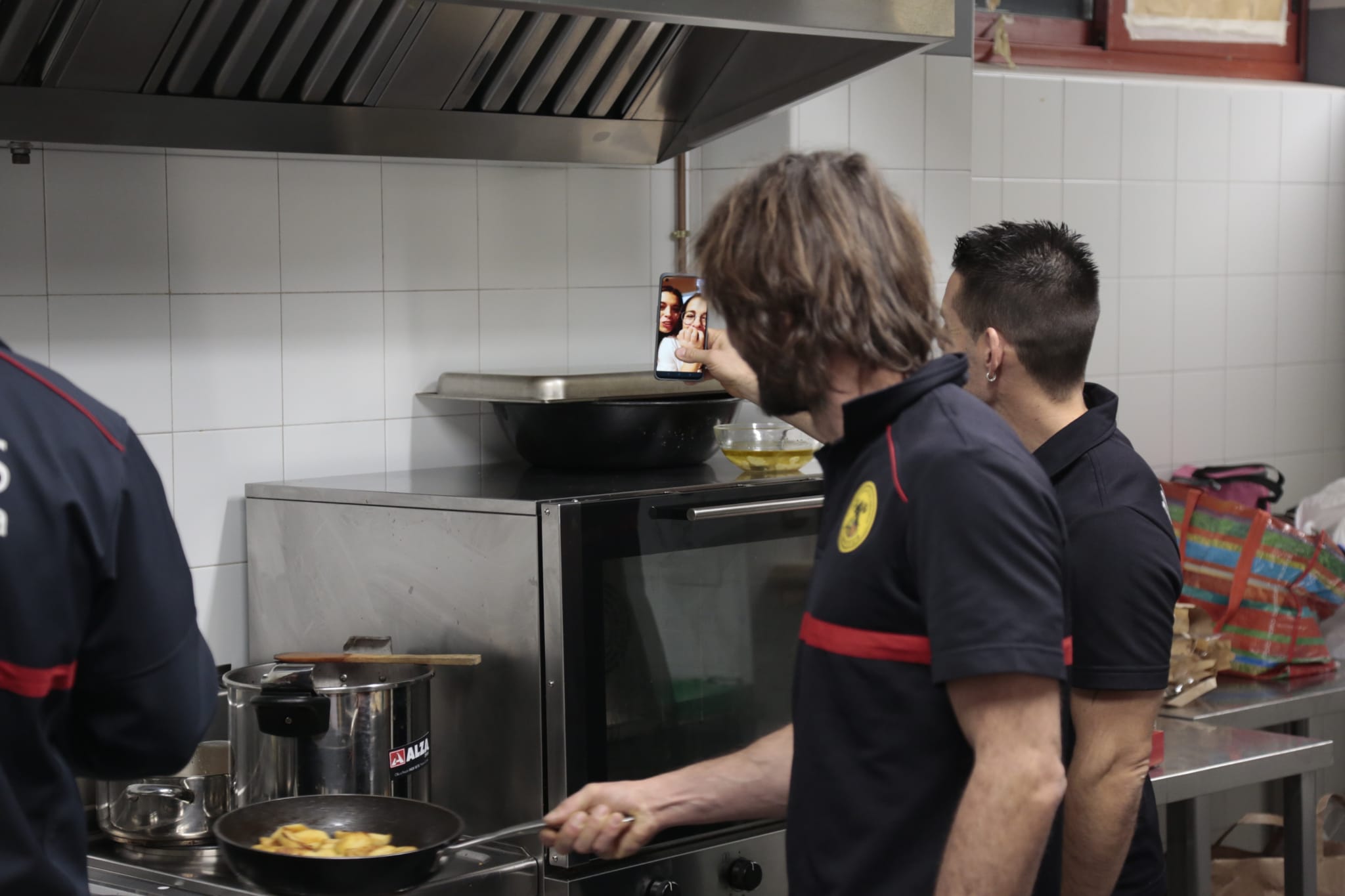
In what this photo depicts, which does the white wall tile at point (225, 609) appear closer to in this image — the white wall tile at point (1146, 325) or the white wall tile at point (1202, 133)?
the white wall tile at point (1146, 325)

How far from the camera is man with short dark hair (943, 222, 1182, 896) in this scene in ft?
4.39

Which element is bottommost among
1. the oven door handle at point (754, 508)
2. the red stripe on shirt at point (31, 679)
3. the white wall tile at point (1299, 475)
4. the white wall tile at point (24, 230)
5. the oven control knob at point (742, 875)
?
the oven control knob at point (742, 875)

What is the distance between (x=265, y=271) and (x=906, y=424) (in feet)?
4.15

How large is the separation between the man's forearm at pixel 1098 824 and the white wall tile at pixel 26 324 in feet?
4.35

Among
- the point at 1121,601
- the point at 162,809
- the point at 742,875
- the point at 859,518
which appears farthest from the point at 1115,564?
the point at 162,809

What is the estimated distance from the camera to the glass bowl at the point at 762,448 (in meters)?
2.00

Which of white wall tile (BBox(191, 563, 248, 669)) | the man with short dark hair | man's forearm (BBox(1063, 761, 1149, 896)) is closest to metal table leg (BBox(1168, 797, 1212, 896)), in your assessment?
the man with short dark hair

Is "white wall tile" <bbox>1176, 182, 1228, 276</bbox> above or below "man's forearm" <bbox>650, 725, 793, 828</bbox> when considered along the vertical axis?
above

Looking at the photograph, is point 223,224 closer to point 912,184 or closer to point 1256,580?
point 912,184

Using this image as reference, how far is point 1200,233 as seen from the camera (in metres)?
3.24

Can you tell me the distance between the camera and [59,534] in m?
0.99

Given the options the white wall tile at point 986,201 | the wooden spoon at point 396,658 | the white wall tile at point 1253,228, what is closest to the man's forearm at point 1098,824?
the wooden spoon at point 396,658

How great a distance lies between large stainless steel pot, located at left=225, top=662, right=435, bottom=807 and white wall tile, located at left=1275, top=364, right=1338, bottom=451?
2.42m

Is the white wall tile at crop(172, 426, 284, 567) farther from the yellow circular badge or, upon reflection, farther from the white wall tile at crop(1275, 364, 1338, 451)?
the white wall tile at crop(1275, 364, 1338, 451)
